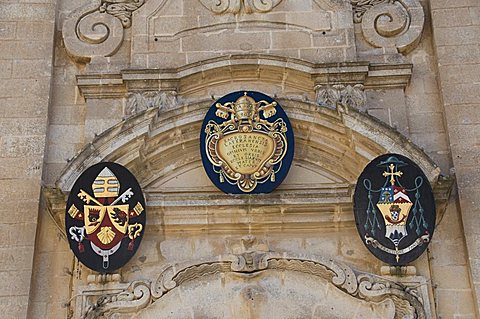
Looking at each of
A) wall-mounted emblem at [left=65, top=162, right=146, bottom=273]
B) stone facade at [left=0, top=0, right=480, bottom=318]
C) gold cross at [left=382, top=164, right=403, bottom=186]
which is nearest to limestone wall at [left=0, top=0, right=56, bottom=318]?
stone facade at [left=0, top=0, right=480, bottom=318]

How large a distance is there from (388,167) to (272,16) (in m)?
2.60

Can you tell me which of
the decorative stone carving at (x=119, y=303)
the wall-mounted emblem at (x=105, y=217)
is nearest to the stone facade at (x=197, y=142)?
the decorative stone carving at (x=119, y=303)

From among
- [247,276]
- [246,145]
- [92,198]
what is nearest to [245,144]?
[246,145]

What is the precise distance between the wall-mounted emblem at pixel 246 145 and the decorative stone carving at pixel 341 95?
1.92 feet

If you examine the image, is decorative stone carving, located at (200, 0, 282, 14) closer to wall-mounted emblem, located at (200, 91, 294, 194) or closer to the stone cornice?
the stone cornice

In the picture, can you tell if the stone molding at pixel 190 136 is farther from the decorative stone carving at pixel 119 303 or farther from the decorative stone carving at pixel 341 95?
the decorative stone carving at pixel 119 303

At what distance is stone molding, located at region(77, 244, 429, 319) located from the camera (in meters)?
8.60

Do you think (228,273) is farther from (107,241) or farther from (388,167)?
(388,167)

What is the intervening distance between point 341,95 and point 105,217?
9.74 ft

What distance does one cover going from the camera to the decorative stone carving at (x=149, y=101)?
987cm

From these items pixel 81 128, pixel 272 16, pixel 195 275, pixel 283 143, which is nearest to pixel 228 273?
pixel 195 275

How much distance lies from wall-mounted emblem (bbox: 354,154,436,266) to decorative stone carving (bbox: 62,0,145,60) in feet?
11.4

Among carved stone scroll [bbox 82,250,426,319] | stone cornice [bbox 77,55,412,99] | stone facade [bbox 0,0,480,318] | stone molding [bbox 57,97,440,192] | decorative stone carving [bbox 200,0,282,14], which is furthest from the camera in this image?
decorative stone carving [bbox 200,0,282,14]

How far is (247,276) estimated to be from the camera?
8.79 m
